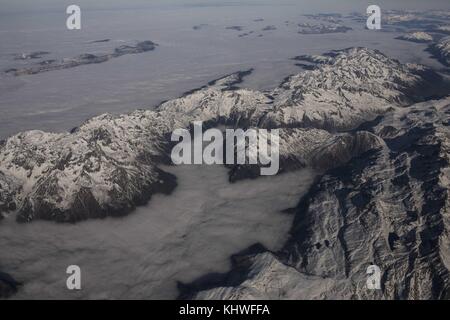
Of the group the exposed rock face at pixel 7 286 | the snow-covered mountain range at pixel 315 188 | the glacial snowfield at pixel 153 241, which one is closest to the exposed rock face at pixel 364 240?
the snow-covered mountain range at pixel 315 188

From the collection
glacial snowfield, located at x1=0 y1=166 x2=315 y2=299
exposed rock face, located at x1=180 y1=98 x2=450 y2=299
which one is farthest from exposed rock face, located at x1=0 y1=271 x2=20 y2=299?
exposed rock face, located at x1=180 y1=98 x2=450 y2=299

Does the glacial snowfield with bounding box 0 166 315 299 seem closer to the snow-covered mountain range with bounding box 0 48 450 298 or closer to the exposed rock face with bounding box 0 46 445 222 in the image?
the snow-covered mountain range with bounding box 0 48 450 298

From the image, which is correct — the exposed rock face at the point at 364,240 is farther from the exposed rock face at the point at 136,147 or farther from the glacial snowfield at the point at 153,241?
the exposed rock face at the point at 136,147
